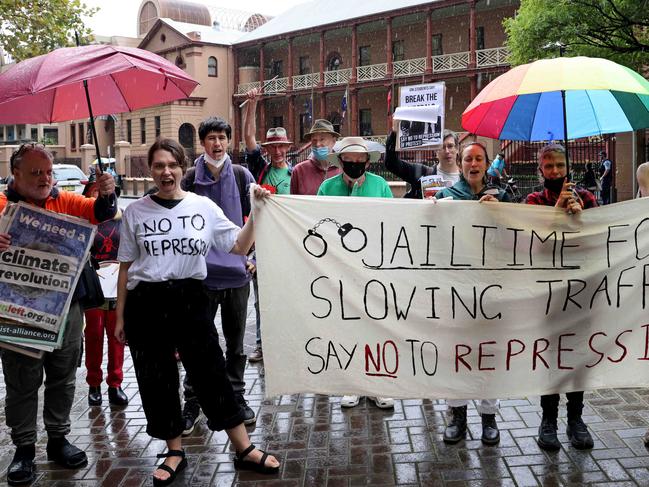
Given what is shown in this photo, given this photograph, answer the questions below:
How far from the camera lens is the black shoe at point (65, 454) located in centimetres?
423

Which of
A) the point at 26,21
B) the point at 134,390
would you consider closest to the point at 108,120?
the point at 26,21

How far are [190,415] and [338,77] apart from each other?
3593 cm

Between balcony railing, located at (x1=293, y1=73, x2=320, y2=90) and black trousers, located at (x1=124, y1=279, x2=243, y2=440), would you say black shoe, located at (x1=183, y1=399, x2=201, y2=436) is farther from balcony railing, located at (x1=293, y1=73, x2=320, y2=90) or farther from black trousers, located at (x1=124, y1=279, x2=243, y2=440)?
balcony railing, located at (x1=293, y1=73, x2=320, y2=90)

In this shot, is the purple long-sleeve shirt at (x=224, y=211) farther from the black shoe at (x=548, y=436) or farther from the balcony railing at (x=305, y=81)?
the balcony railing at (x=305, y=81)

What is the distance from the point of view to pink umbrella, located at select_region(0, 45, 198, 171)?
12.0 ft

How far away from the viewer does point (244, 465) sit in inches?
162

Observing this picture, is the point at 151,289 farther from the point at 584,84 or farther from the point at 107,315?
the point at 584,84

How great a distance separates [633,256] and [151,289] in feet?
9.51

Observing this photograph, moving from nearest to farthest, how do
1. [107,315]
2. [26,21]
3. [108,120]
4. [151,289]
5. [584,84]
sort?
[584,84] < [151,289] < [107,315] < [26,21] < [108,120]

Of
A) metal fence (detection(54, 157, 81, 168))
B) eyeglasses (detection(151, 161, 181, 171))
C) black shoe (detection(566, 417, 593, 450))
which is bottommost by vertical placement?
black shoe (detection(566, 417, 593, 450))

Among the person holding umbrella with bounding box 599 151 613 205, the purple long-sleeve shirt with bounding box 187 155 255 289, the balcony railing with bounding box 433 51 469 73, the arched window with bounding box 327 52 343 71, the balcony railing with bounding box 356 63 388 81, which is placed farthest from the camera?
the arched window with bounding box 327 52 343 71

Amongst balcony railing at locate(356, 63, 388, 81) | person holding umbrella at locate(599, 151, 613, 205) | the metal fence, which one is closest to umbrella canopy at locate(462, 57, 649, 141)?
person holding umbrella at locate(599, 151, 613, 205)

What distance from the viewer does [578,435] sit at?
436cm

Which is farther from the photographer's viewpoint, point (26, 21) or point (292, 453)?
point (26, 21)
